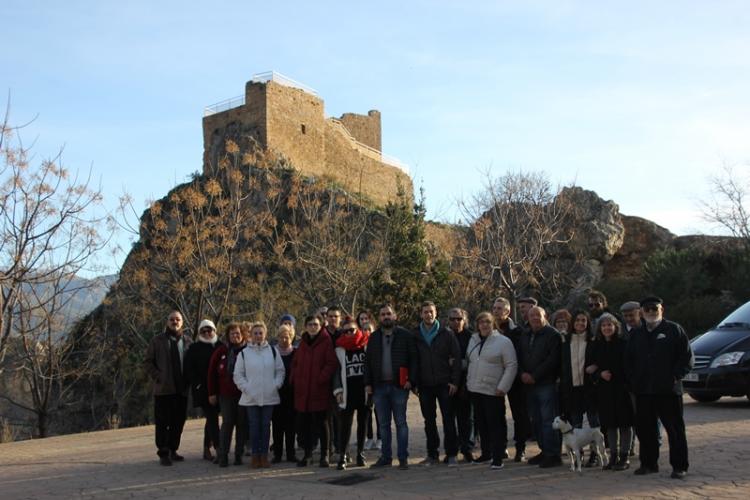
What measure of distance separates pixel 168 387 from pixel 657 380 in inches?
237

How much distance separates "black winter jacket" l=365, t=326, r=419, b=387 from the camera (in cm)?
886

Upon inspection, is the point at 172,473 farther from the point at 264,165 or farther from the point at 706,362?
the point at 264,165

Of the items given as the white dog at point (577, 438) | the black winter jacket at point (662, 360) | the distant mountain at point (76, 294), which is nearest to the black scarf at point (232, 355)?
the white dog at point (577, 438)

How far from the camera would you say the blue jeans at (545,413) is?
8414 millimetres

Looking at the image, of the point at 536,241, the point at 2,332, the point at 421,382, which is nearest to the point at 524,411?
the point at 421,382

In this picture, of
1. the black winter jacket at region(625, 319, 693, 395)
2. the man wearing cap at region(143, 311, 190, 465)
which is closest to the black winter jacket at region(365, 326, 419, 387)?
the black winter jacket at region(625, 319, 693, 395)

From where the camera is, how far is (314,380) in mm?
9062

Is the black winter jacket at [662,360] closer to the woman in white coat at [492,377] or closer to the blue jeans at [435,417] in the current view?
the woman in white coat at [492,377]

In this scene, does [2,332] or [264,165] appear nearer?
[2,332]

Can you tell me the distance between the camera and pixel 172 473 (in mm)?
8969

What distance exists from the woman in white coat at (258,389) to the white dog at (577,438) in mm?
3445

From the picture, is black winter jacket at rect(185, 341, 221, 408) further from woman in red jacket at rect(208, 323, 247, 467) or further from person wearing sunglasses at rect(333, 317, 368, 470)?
person wearing sunglasses at rect(333, 317, 368, 470)

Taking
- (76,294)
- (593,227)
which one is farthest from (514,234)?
(76,294)

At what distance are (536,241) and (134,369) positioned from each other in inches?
718
